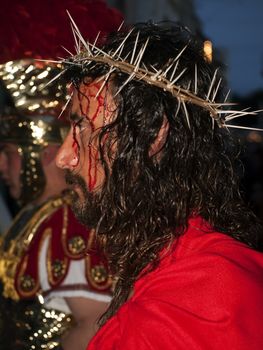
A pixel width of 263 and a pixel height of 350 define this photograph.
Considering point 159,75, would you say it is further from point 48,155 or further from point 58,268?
point 48,155

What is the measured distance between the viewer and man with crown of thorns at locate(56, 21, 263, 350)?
1.12 metres

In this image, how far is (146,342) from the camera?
101 centimetres

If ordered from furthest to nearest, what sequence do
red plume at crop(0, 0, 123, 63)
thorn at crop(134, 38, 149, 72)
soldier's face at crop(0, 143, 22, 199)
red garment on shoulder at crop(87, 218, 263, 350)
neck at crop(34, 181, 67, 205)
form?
1. soldier's face at crop(0, 143, 22, 199)
2. neck at crop(34, 181, 67, 205)
3. red plume at crop(0, 0, 123, 63)
4. thorn at crop(134, 38, 149, 72)
5. red garment on shoulder at crop(87, 218, 263, 350)

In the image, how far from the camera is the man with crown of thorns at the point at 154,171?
1.12 metres

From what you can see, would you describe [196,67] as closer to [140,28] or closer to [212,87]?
[212,87]

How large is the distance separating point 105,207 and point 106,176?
0.24ft

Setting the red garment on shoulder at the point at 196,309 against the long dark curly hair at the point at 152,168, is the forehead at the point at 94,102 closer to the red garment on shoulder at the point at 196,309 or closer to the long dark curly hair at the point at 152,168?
the long dark curly hair at the point at 152,168

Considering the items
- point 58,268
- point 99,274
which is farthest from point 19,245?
point 99,274

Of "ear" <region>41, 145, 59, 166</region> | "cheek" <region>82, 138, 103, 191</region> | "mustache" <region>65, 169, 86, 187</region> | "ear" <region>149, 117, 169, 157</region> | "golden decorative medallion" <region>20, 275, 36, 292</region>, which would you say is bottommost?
"golden decorative medallion" <region>20, 275, 36, 292</region>

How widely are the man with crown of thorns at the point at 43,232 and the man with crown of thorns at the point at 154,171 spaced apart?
65cm

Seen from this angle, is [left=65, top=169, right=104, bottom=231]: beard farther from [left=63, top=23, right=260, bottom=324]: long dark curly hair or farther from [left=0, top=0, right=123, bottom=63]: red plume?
[left=0, top=0, right=123, bottom=63]: red plume

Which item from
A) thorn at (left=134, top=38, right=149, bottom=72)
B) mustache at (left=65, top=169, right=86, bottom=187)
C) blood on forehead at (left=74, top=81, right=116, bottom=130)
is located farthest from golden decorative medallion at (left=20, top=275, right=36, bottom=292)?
thorn at (left=134, top=38, right=149, bottom=72)

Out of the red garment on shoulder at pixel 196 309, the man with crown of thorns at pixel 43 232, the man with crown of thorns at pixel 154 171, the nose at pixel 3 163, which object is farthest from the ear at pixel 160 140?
the nose at pixel 3 163

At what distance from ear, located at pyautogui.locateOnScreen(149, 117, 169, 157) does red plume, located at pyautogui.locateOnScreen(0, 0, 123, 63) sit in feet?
3.21
